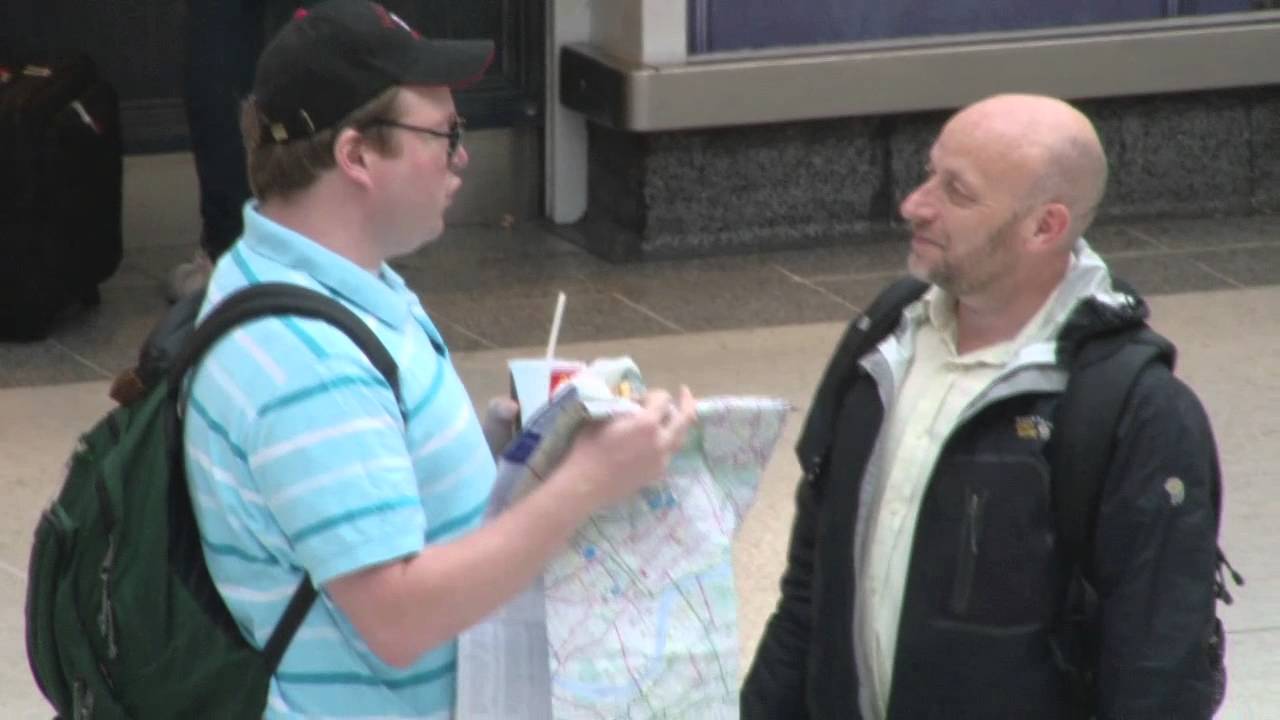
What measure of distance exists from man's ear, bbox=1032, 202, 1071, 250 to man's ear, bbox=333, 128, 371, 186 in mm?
988

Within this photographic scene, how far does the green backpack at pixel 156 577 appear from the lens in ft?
7.25

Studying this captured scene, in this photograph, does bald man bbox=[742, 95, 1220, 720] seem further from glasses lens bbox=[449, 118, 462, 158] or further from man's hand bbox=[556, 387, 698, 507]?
glasses lens bbox=[449, 118, 462, 158]

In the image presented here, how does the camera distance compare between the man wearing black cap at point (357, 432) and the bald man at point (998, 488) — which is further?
the bald man at point (998, 488)

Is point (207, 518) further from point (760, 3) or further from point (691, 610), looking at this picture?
point (760, 3)

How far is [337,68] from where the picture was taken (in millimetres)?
2238

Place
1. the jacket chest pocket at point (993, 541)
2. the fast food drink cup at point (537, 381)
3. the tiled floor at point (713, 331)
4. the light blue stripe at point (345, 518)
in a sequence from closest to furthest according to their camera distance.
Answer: the light blue stripe at point (345, 518) < the fast food drink cup at point (537, 381) < the jacket chest pocket at point (993, 541) < the tiled floor at point (713, 331)

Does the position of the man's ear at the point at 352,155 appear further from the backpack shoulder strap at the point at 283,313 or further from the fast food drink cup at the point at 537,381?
the fast food drink cup at the point at 537,381

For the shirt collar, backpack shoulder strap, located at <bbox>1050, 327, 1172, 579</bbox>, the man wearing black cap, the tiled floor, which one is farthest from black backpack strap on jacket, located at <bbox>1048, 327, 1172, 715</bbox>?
the tiled floor

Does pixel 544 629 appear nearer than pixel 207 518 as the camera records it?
No

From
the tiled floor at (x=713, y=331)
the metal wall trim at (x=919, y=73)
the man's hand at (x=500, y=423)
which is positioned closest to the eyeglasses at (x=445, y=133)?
the man's hand at (x=500, y=423)

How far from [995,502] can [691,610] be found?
500mm

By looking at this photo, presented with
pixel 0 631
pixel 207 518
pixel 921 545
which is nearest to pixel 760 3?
pixel 0 631

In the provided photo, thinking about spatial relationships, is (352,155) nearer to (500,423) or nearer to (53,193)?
(500,423)

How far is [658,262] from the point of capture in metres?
7.60
